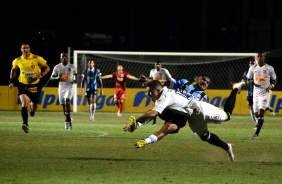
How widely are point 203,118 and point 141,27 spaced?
35236 mm

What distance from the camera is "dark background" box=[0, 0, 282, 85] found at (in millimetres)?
43531

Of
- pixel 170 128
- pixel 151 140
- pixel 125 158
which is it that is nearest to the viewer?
pixel 151 140

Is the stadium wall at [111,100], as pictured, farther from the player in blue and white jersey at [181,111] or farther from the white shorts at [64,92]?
the player in blue and white jersey at [181,111]

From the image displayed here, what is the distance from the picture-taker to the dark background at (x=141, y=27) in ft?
143

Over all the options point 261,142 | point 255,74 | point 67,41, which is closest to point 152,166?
point 261,142

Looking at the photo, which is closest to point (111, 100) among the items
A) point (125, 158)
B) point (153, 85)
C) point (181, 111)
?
→ point (125, 158)

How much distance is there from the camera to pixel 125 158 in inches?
577

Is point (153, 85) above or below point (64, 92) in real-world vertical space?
above

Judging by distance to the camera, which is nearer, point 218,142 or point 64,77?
point 218,142

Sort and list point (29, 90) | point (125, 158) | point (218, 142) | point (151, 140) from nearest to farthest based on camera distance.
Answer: point (151, 140)
point (218, 142)
point (125, 158)
point (29, 90)

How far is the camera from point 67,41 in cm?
4481

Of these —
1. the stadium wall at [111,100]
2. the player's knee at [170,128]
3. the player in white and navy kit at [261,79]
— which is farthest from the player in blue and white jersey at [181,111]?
the stadium wall at [111,100]

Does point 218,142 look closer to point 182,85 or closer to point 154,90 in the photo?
point 154,90

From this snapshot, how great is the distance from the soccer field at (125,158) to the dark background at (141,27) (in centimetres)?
2018
